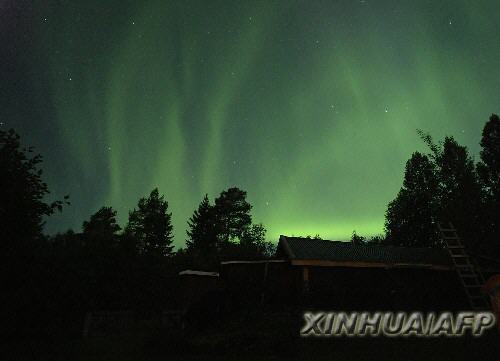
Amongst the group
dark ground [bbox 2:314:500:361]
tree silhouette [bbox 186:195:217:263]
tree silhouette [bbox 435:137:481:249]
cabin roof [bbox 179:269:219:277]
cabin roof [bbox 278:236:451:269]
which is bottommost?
dark ground [bbox 2:314:500:361]

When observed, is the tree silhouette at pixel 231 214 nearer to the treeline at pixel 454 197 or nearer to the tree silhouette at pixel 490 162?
the treeline at pixel 454 197

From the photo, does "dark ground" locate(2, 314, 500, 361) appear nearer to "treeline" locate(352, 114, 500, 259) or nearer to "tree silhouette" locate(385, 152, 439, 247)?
"treeline" locate(352, 114, 500, 259)

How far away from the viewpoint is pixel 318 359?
9.19m

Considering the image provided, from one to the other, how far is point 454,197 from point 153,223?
48156mm

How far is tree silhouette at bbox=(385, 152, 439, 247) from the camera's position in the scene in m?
40.2

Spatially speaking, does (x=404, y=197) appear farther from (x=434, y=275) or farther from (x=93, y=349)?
(x=93, y=349)

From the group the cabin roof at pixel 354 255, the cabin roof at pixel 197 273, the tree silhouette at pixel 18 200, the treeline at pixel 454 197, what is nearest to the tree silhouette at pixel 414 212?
the treeline at pixel 454 197

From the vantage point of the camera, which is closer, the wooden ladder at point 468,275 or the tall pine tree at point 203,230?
the wooden ladder at point 468,275

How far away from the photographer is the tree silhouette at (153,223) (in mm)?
61334

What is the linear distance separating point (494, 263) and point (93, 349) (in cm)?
2075

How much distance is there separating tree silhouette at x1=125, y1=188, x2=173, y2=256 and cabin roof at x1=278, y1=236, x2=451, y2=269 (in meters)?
44.8

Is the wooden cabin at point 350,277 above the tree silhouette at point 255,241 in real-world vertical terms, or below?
below

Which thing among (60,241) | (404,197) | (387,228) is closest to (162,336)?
(60,241)

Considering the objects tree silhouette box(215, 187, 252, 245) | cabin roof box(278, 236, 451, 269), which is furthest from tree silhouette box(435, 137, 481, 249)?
tree silhouette box(215, 187, 252, 245)
